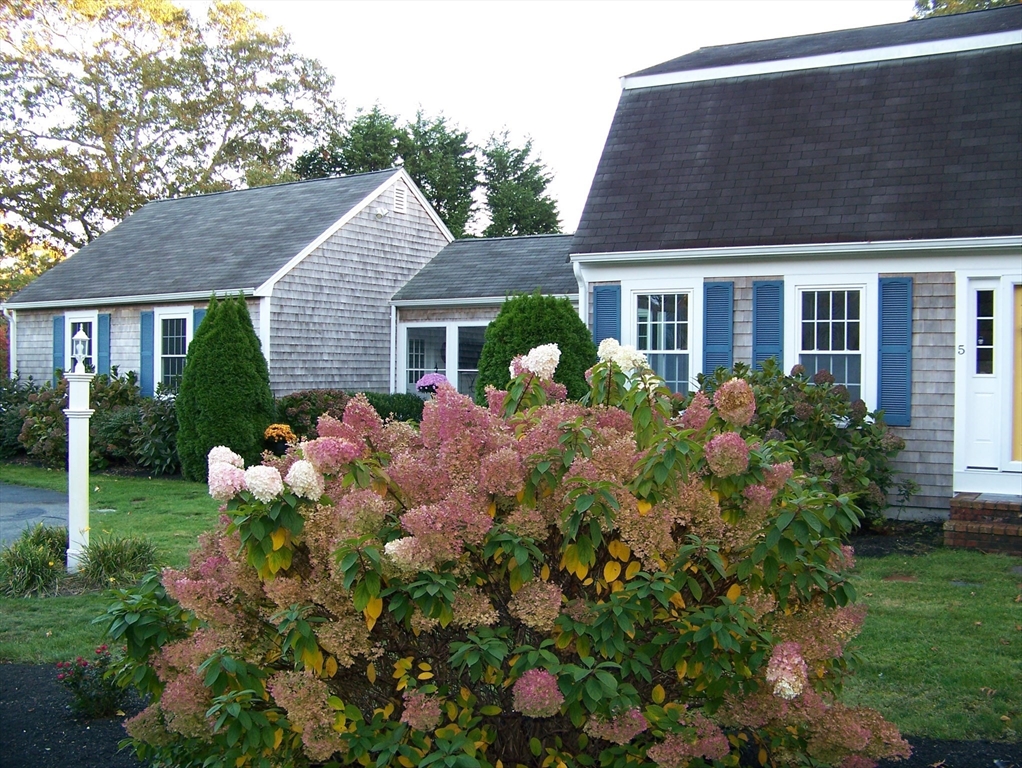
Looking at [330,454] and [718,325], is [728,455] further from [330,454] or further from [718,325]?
[718,325]

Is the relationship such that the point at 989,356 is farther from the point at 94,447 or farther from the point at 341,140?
the point at 341,140

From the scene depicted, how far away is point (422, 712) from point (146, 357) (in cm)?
1546

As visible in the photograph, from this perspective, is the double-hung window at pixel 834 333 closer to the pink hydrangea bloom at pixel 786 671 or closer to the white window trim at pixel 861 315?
the white window trim at pixel 861 315

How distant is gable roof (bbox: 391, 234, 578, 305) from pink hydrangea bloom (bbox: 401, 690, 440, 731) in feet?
43.3

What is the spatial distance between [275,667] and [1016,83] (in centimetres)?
1077

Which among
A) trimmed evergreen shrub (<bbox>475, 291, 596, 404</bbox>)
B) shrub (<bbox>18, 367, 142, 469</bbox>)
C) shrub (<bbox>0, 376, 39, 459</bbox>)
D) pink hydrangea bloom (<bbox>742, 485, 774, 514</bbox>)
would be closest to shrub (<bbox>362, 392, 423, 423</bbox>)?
shrub (<bbox>18, 367, 142, 469</bbox>)

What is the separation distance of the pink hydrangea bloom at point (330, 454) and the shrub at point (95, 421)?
13686 mm

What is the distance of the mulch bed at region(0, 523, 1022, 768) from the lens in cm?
390

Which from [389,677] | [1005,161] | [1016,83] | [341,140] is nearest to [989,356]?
[1005,161]

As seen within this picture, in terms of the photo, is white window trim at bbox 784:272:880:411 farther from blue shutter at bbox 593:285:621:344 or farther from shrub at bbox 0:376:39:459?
shrub at bbox 0:376:39:459

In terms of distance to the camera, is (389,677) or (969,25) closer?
(389,677)

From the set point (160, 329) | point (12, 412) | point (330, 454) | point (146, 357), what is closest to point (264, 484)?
point (330, 454)

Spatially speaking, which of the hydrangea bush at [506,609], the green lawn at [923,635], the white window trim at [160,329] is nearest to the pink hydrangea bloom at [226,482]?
the hydrangea bush at [506,609]

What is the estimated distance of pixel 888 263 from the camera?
10.5 metres
